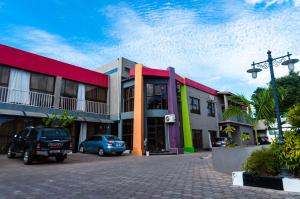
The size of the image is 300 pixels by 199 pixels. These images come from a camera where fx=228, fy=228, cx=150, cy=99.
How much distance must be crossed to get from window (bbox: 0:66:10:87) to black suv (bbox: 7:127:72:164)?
5100 mm

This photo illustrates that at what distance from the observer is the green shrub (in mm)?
5777

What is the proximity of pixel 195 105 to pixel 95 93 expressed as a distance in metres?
10.9

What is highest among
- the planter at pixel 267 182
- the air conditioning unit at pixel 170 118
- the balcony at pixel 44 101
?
the balcony at pixel 44 101

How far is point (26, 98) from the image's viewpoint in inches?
632

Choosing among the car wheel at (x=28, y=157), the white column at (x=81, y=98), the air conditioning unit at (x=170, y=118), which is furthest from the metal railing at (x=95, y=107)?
the car wheel at (x=28, y=157)

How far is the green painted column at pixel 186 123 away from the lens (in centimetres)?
2166

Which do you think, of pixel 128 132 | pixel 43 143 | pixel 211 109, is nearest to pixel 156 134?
pixel 128 132

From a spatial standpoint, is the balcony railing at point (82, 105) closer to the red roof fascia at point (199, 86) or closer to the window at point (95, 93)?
the window at point (95, 93)

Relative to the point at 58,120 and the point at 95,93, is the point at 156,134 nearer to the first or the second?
the point at 95,93

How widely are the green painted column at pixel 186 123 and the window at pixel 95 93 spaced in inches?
307

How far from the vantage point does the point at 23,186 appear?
611 centimetres


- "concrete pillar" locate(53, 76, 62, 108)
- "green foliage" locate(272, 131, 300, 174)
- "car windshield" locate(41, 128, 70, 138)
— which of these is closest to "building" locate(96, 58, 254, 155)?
"concrete pillar" locate(53, 76, 62, 108)

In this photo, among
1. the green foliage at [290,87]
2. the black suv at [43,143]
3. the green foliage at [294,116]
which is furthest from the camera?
the green foliage at [290,87]

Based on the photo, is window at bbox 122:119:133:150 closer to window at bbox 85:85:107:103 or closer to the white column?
window at bbox 85:85:107:103
